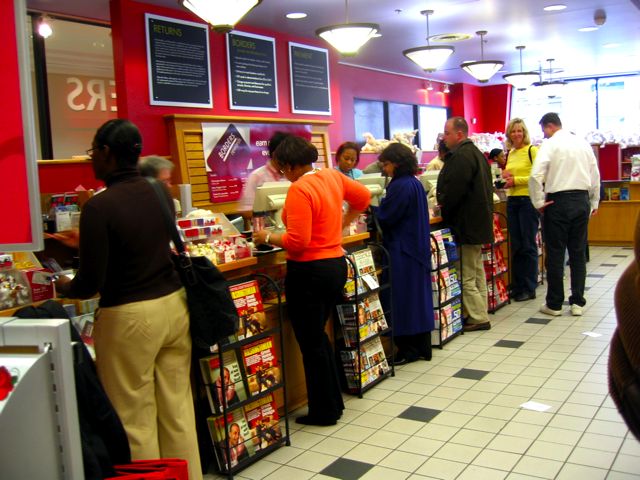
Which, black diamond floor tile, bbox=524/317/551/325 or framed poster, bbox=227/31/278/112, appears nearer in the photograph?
black diamond floor tile, bbox=524/317/551/325

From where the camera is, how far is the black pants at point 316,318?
3760mm

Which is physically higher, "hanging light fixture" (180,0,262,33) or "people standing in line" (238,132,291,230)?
"hanging light fixture" (180,0,262,33)

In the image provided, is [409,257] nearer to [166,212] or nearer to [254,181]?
[254,181]

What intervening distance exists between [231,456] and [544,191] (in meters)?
4.17

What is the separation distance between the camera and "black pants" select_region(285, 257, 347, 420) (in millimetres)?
3760

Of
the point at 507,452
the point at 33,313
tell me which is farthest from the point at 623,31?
the point at 33,313

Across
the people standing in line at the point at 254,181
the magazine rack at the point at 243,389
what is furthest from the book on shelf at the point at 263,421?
the people standing in line at the point at 254,181

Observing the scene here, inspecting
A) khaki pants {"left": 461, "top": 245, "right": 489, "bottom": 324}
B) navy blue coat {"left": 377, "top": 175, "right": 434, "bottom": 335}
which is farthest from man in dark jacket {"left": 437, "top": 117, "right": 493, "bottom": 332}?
navy blue coat {"left": 377, "top": 175, "right": 434, "bottom": 335}

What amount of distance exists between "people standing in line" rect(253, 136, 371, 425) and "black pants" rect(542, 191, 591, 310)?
301 cm

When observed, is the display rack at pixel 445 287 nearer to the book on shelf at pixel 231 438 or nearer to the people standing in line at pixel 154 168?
the people standing in line at pixel 154 168

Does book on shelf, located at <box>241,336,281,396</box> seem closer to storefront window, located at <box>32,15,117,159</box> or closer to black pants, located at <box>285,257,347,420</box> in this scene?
black pants, located at <box>285,257,347,420</box>

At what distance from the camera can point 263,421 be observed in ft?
11.9

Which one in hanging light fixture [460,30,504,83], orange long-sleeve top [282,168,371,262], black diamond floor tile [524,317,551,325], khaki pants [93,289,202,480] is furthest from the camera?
hanging light fixture [460,30,504,83]

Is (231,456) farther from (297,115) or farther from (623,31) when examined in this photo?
(623,31)
